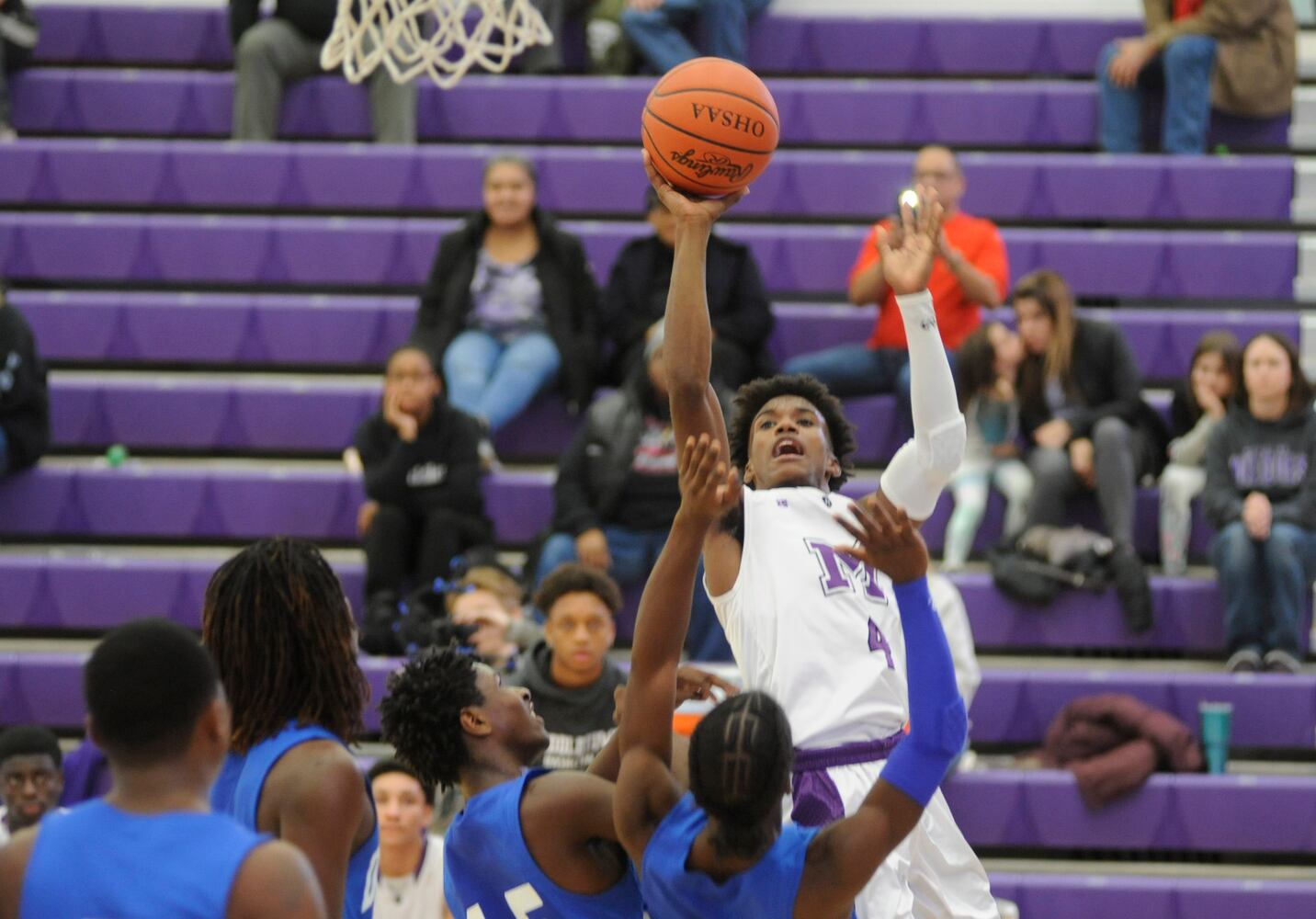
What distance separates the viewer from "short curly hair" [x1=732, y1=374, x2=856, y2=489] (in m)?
4.35

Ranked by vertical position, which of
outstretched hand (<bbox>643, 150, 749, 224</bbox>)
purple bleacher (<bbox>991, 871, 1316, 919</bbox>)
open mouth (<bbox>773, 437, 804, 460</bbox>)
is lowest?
purple bleacher (<bbox>991, 871, 1316, 919</bbox>)

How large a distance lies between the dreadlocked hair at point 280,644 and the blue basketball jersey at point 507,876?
27 cm

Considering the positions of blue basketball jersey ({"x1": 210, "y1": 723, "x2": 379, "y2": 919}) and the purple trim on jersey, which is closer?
blue basketball jersey ({"x1": 210, "y1": 723, "x2": 379, "y2": 919})

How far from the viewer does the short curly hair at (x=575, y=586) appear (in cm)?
641

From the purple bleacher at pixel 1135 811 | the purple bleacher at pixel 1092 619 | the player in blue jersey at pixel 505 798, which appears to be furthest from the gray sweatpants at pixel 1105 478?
the player in blue jersey at pixel 505 798

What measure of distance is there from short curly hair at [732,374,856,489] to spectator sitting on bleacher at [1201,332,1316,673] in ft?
10.7

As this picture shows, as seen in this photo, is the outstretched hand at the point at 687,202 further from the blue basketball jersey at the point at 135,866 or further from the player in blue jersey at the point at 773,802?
the blue basketball jersey at the point at 135,866

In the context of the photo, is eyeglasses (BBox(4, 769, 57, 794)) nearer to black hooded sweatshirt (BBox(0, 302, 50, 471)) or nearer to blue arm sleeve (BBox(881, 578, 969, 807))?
black hooded sweatshirt (BBox(0, 302, 50, 471))

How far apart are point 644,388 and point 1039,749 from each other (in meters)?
2.04

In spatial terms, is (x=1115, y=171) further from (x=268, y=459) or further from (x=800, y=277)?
(x=268, y=459)

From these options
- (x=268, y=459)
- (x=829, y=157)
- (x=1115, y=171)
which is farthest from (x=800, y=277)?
(x=268, y=459)

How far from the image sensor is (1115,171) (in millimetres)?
9352

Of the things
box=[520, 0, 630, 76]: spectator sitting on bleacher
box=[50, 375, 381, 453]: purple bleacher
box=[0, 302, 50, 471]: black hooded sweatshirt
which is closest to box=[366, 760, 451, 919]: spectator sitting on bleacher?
box=[0, 302, 50, 471]: black hooded sweatshirt

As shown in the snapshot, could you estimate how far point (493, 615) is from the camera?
6.96 m
